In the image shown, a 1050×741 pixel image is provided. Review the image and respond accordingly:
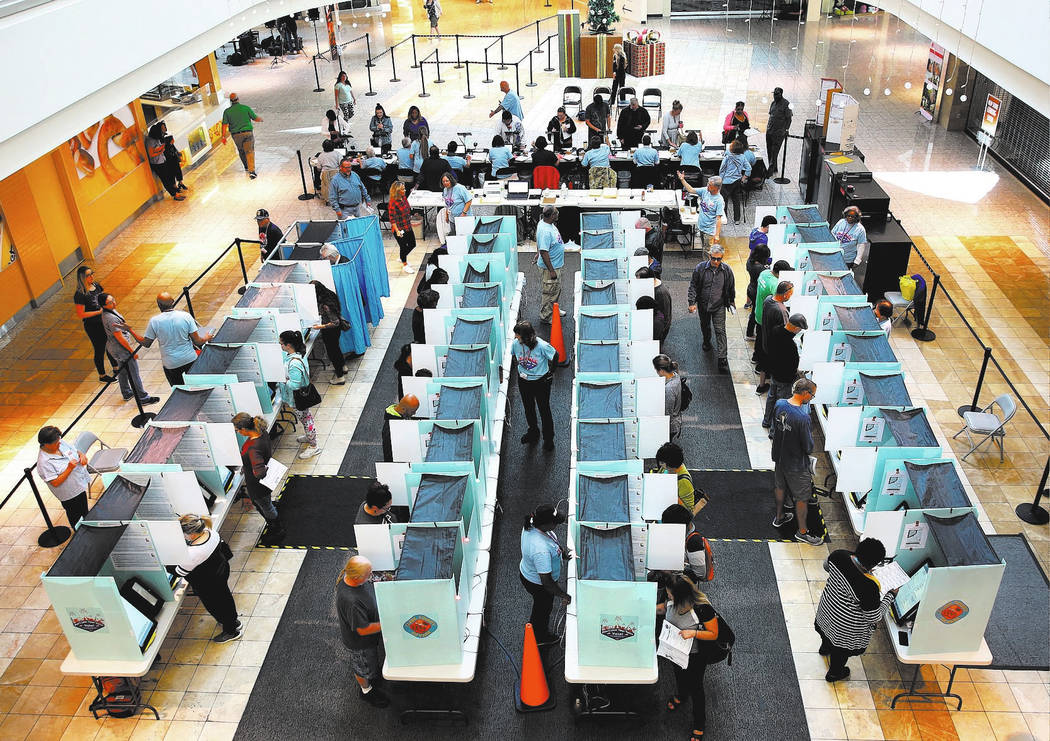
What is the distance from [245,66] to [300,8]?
38.0ft

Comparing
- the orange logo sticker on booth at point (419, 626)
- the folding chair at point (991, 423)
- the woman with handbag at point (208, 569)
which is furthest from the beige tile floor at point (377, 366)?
the orange logo sticker on booth at point (419, 626)

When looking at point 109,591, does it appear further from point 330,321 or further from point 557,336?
point 557,336

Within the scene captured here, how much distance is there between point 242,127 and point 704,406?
11.2 meters

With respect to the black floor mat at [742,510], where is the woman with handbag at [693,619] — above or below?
above

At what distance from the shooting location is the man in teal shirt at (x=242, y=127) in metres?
16.3

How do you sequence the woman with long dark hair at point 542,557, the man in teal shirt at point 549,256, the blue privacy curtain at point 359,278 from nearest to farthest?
the woman with long dark hair at point 542,557 < the blue privacy curtain at point 359,278 < the man in teal shirt at point 549,256

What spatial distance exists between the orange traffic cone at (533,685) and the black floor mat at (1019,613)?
3.37 metres

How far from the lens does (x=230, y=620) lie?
687 cm

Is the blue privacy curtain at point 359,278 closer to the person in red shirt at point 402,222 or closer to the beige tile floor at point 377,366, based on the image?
the beige tile floor at point 377,366

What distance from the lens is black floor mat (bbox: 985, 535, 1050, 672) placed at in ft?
21.3

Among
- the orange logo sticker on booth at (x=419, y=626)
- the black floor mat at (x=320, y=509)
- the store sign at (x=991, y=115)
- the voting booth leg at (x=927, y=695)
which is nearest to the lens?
the orange logo sticker on booth at (x=419, y=626)

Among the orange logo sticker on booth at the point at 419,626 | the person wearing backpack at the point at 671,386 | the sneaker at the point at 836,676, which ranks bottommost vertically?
the sneaker at the point at 836,676

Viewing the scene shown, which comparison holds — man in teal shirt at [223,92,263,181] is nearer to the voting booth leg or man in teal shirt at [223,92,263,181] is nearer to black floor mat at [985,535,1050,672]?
black floor mat at [985,535,1050,672]

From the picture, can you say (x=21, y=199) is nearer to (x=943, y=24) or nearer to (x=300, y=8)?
(x=300, y=8)
